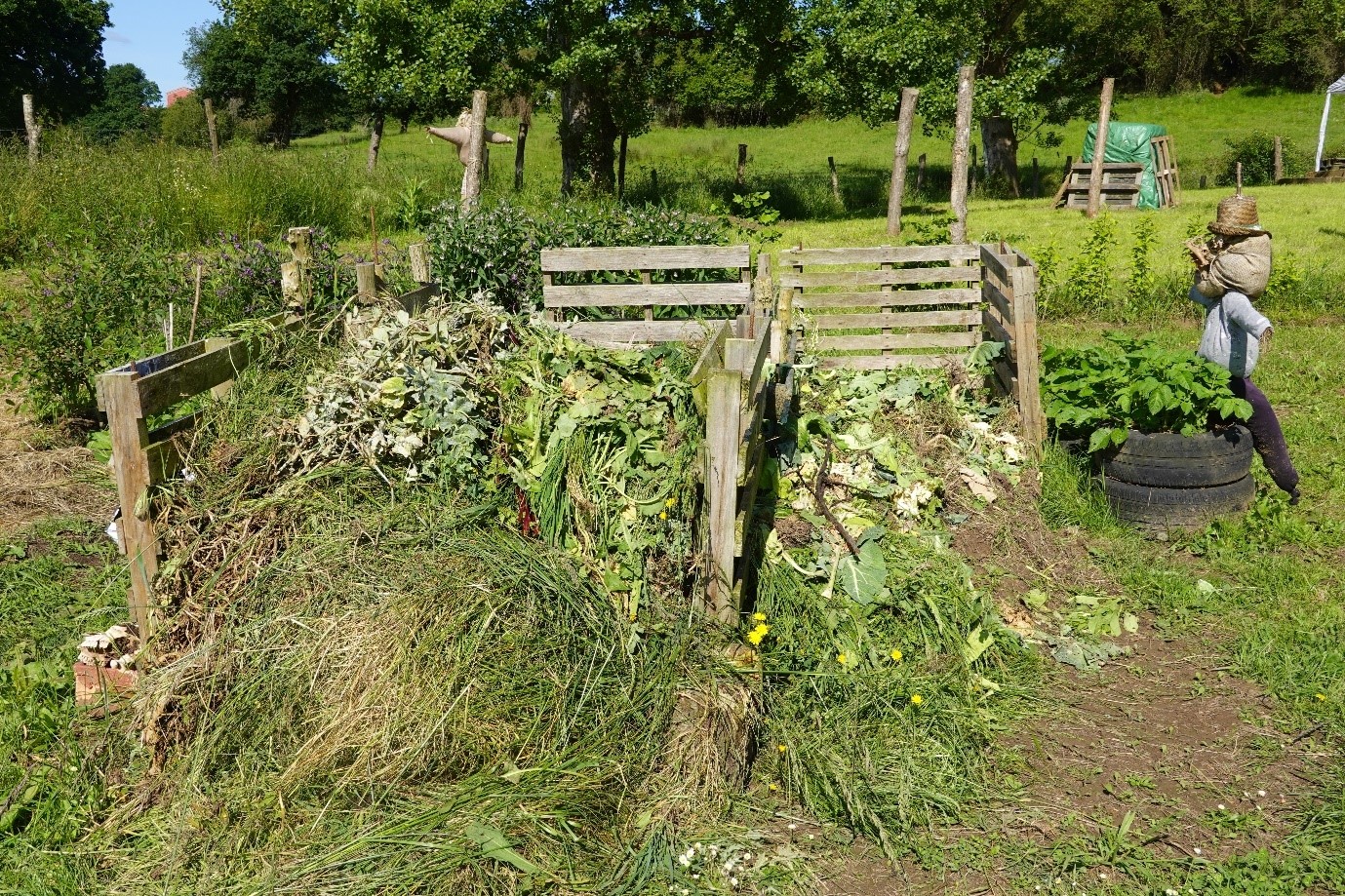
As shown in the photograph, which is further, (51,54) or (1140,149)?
(51,54)

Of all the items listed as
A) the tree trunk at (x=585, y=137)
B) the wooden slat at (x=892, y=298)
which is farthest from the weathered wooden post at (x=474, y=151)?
the tree trunk at (x=585, y=137)

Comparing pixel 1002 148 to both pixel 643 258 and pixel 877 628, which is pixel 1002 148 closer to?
pixel 643 258

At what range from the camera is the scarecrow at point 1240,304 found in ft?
20.2

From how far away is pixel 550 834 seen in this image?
352cm

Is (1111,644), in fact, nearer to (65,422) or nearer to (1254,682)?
(1254,682)

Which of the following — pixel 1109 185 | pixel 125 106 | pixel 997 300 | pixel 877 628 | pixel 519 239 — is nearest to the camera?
pixel 877 628

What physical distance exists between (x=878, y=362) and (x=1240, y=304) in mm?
3638

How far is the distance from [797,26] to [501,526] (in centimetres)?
1992

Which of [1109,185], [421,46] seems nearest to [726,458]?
[421,46]

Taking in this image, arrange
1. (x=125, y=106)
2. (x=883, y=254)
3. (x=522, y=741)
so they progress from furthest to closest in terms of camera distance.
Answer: (x=125, y=106), (x=883, y=254), (x=522, y=741)

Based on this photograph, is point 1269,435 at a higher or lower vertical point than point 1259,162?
lower

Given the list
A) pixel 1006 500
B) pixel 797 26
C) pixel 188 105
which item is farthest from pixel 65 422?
pixel 188 105

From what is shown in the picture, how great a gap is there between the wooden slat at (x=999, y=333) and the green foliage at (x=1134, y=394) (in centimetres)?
48

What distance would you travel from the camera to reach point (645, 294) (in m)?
8.89
